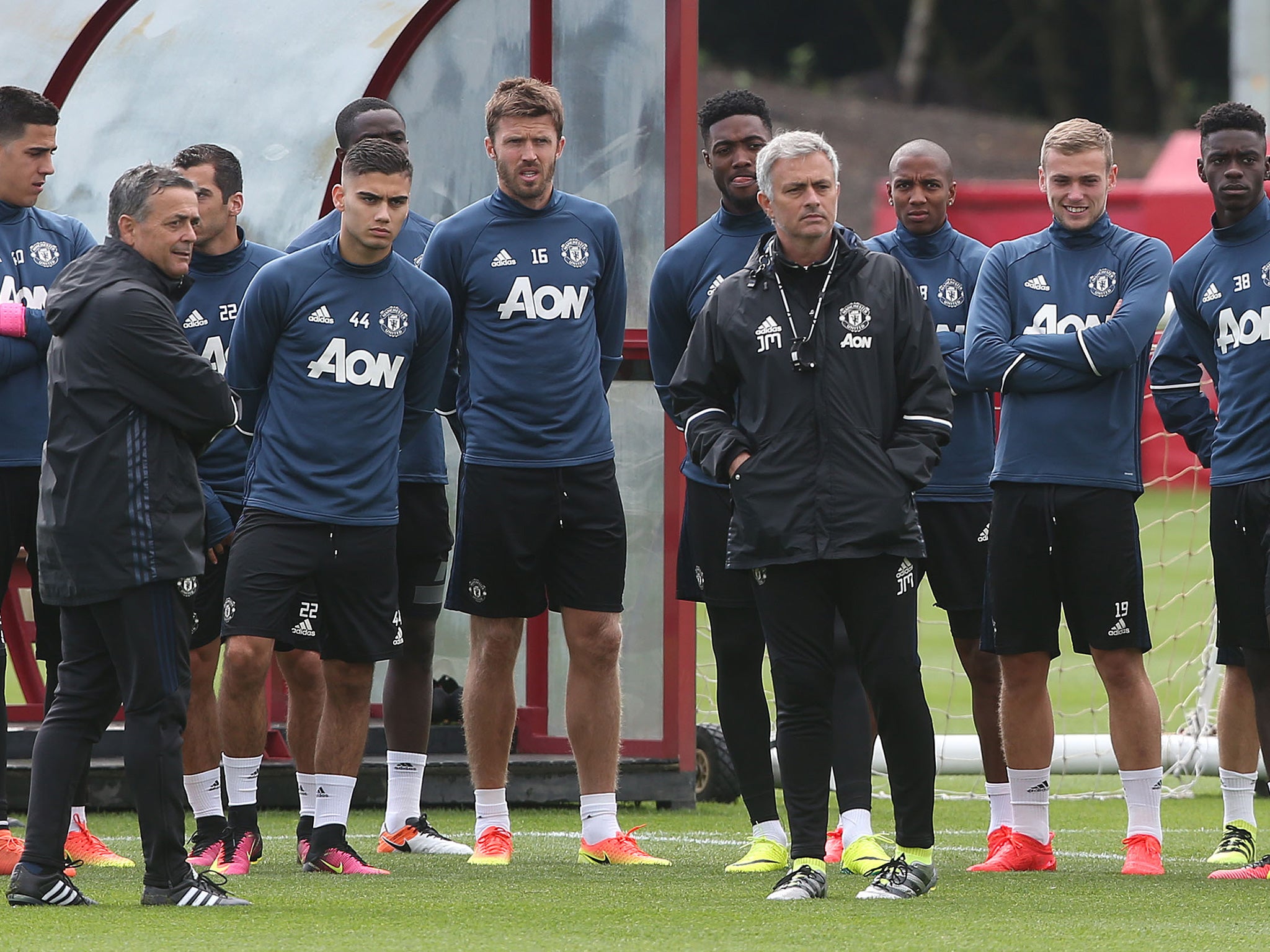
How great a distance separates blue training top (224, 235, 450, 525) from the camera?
19.6ft

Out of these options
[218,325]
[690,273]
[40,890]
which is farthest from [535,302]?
[40,890]

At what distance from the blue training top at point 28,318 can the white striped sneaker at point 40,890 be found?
1.40 metres

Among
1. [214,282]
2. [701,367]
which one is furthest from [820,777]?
[214,282]

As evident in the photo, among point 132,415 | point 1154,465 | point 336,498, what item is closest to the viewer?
Answer: point 132,415

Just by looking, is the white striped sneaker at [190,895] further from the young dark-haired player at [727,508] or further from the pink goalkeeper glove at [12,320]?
the pink goalkeeper glove at [12,320]

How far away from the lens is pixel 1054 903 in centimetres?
534

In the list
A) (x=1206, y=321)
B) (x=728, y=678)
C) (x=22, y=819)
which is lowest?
(x=22, y=819)

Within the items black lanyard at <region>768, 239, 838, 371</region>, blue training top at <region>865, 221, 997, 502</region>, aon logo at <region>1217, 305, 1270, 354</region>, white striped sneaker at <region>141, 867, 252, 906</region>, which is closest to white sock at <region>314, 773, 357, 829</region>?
white striped sneaker at <region>141, 867, 252, 906</region>

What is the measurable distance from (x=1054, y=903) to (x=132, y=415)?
9.05ft

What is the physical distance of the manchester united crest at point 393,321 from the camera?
6027mm

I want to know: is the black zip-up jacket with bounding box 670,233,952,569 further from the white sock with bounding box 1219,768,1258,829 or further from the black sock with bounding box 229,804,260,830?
the black sock with bounding box 229,804,260,830

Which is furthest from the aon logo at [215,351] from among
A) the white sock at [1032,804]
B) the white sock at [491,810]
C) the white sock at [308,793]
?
the white sock at [1032,804]

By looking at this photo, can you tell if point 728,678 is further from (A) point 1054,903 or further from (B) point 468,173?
(B) point 468,173

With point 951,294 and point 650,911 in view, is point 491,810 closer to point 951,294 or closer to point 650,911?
point 650,911
